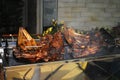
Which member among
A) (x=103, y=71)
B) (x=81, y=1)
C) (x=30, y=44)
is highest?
(x=81, y=1)

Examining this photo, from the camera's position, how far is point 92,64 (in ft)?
5.72

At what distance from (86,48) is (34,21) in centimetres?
252

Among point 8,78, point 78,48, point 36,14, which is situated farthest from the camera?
point 36,14

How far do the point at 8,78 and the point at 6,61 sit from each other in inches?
3.8

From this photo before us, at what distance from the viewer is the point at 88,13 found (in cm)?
452

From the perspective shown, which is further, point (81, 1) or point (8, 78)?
point (81, 1)

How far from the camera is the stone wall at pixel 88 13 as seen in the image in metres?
4.30

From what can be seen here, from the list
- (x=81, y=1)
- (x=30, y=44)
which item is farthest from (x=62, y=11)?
(x=30, y=44)

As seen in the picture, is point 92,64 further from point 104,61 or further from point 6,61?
point 6,61

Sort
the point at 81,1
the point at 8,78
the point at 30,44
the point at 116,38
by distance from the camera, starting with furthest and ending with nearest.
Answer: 1. the point at 81,1
2. the point at 116,38
3. the point at 30,44
4. the point at 8,78

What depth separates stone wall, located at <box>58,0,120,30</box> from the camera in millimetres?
4305

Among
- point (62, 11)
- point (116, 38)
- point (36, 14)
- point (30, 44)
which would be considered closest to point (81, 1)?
point (62, 11)

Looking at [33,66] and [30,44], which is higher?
[30,44]

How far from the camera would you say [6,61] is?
1.49m
